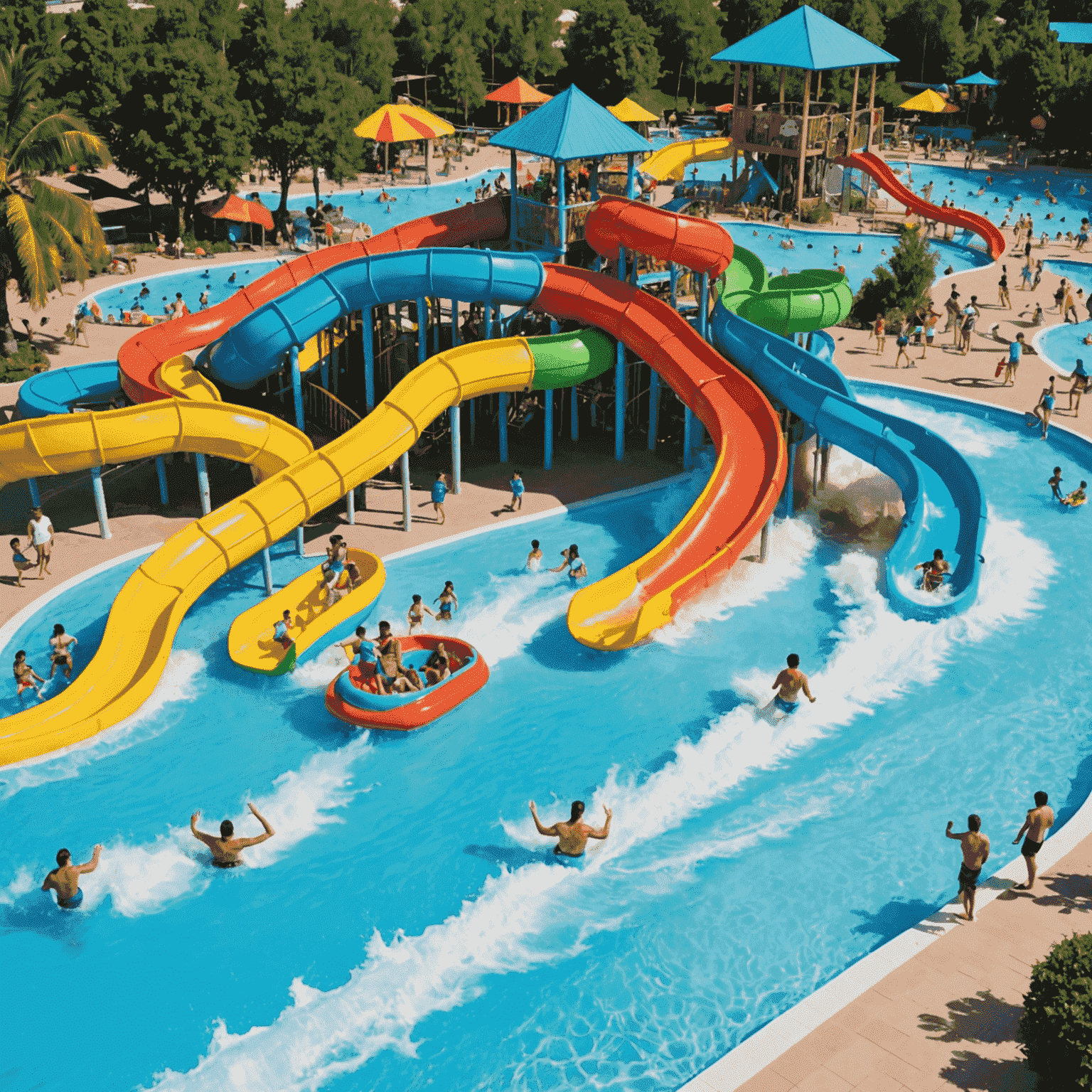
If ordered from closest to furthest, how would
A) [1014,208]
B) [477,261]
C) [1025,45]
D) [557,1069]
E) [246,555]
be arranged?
[557,1069] < [246,555] < [477,261] < [1014,208] < [1025,45]

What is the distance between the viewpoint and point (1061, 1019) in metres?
8.75

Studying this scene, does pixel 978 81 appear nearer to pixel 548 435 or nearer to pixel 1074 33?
pixel 1074 33

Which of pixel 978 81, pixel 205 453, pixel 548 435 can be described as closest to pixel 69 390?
pixel 205 453

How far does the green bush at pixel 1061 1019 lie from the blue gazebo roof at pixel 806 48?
116 ft

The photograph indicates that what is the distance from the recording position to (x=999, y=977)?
35.6 feet

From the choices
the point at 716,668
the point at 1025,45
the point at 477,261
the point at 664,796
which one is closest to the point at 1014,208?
the point at 1025,45

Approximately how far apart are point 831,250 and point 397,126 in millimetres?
17425

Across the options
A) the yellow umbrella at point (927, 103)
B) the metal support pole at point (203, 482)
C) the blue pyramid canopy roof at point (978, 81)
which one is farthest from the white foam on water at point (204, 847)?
the blue pyramid canopy roof at point (978, 81)

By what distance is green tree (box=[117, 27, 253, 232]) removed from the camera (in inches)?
1344

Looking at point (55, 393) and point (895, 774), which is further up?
point (55, 393)

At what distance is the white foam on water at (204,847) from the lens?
12656mm

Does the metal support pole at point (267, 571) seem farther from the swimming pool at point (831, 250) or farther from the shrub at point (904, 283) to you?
the swimming pool at point (831, 250)

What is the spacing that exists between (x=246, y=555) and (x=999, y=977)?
1163 centimetres

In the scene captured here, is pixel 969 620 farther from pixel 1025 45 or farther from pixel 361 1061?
pixel 1025 45
